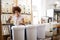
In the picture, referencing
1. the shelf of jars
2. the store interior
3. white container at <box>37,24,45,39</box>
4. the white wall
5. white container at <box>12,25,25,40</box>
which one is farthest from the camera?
the white wall

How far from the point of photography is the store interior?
2.17 m

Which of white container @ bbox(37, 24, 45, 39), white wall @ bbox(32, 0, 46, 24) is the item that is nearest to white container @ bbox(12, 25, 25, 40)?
white container @ bbox(37, 24, 45, 39)

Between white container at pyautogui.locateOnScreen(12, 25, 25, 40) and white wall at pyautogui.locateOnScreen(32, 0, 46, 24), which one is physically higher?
white wall at pyautogui.locateOnScreen(32, 0, 46, 24)

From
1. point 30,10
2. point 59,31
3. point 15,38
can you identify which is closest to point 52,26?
point 59,31

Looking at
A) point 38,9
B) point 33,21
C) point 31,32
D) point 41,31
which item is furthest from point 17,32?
point 38,9

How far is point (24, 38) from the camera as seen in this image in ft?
7.23

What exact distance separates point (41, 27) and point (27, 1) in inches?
101

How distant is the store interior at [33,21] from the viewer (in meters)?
2.17

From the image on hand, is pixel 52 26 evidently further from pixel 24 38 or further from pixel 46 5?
pixel 46 5

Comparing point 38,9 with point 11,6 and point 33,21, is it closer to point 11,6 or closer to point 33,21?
point 33,21

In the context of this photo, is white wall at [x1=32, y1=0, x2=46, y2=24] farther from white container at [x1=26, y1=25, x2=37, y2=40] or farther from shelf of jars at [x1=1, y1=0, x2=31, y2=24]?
white container at [x1=26, y1=25, x2=37, y2=40]

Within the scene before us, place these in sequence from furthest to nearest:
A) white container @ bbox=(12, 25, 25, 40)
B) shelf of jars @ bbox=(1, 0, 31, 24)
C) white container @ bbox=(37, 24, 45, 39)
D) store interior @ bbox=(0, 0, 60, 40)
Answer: shelf of jars @ bbox=(1, 0, 31, 24), white container @ bbox=(37, 24, 45, 39), store interior @ bbox=(0, 0, 60, 40), white container @ bbox=(12, 25, 25, 40)

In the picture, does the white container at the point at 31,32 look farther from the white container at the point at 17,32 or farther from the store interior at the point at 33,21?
the white container at the point at 17,32

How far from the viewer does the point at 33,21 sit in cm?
500
